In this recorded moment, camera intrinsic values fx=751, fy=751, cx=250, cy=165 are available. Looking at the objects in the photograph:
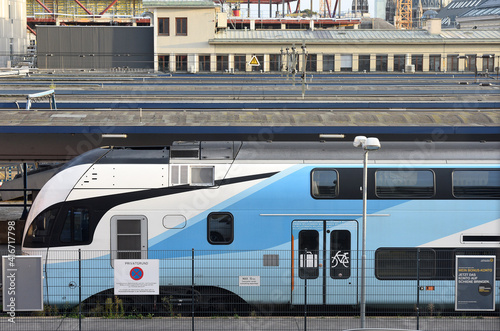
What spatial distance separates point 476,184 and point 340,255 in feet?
10.1

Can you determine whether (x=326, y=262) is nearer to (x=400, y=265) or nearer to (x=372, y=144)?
(x=400, y=265)

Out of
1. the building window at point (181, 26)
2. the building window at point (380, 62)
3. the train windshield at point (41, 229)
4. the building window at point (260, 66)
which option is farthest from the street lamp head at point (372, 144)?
the building window at point (380, 62)

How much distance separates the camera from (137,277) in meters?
13.7

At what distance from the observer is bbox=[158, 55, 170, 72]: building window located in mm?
66562

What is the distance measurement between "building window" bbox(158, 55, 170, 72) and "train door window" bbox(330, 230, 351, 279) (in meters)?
53.4

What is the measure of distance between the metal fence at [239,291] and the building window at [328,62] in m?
52.4

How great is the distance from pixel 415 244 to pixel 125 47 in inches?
2334

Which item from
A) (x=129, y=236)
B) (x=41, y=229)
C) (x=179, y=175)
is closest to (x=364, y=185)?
(x=179, y=175)

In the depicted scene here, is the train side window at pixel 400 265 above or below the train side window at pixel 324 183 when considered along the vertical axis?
below

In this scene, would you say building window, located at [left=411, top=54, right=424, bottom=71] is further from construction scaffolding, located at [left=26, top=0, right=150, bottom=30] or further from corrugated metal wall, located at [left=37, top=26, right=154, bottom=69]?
construction scaffolding, located at [left=26, top=0, right=150, bottom=30]

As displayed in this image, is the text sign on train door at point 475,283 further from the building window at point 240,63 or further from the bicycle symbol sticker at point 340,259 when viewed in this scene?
the building window at point 240,63

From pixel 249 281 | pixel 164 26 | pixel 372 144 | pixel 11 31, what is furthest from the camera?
pixel 11 31

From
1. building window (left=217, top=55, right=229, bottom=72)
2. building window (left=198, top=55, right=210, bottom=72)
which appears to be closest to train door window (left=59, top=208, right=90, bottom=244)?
building window (left=198, top=55, right=210, bottom=72)

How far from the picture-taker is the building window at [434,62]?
6762cm
